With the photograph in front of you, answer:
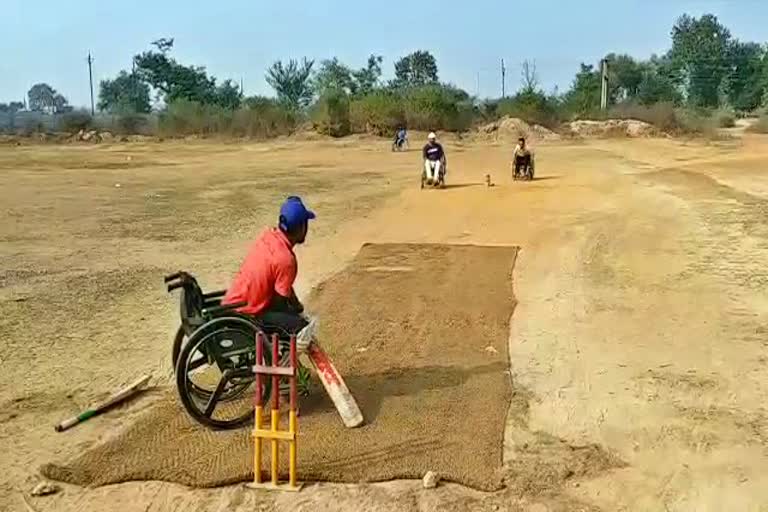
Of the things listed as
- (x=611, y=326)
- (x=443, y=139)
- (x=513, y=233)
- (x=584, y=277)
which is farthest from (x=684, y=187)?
(x=443, y=139)

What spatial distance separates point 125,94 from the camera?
276 ft

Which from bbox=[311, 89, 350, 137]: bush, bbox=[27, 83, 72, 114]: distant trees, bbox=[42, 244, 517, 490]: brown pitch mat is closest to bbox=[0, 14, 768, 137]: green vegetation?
bbox=[311, 89, 350, 137]: bush

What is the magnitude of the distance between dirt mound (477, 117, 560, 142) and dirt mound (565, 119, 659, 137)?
1792mm

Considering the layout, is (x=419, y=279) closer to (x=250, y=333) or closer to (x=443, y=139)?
(x=250, y=333)

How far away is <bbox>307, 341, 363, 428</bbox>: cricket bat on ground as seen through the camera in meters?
6.11

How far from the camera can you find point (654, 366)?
25.5 ft

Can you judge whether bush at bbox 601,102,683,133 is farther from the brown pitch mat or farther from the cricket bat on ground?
the cricket bat on ground

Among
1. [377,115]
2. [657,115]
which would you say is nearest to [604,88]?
[657,115]

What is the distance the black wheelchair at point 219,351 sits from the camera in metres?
6.03

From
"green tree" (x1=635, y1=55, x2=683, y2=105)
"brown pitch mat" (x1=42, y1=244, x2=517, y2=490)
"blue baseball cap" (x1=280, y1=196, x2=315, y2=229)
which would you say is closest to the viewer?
"brown pitch mat" (x1=42, y1=244, x2=517, y2=490)

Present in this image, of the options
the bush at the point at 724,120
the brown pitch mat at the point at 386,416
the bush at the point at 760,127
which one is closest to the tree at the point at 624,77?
the bush at the point at 724,120

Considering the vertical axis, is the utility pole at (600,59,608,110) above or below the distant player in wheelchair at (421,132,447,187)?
above

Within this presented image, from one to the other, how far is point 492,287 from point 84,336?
4603mm

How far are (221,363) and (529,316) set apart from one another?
4.23 metres
